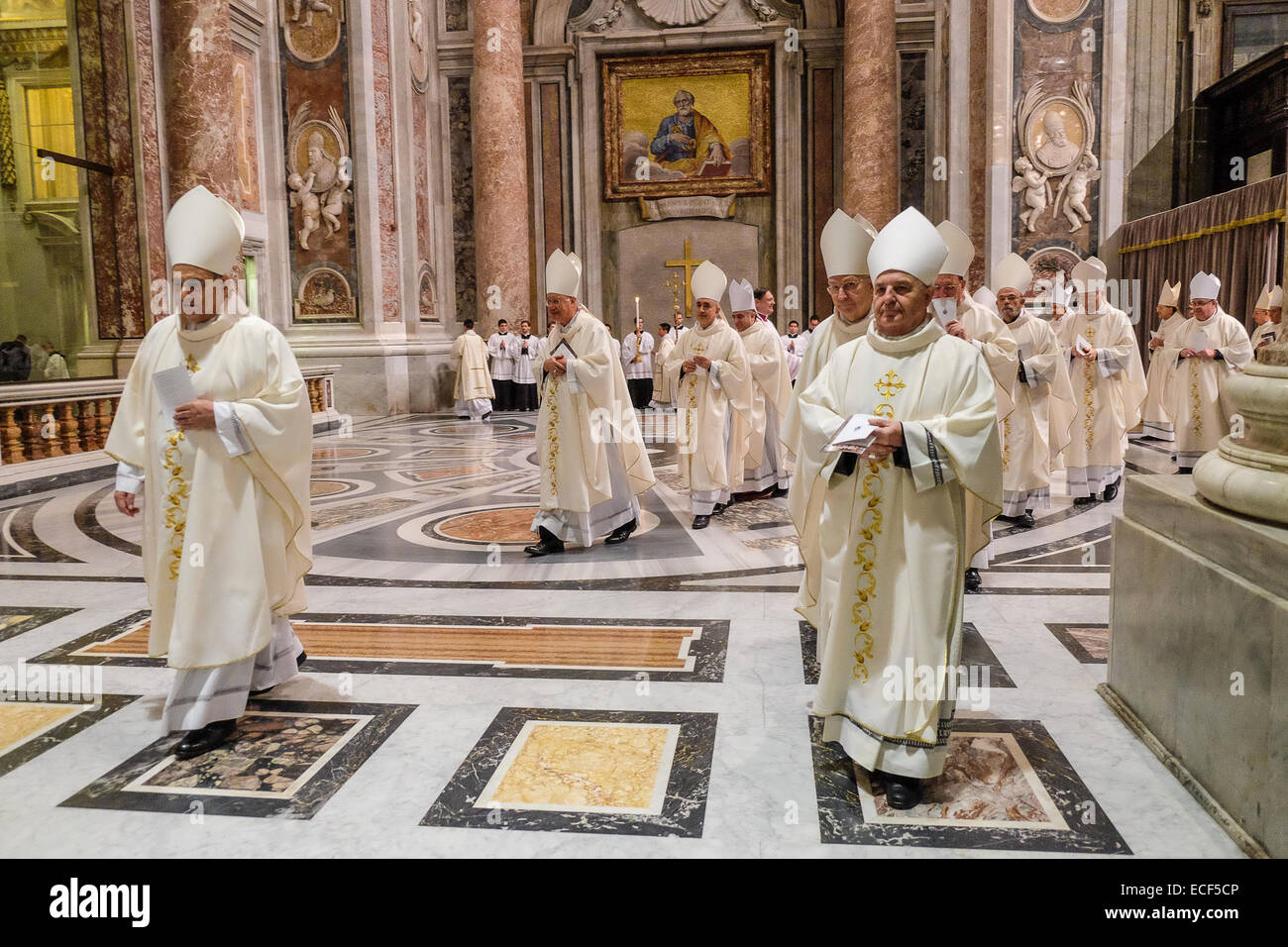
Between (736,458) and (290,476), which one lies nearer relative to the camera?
(290,476)

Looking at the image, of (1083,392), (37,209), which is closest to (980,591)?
(1083,392)

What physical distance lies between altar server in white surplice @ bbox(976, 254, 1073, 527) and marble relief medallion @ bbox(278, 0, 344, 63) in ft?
35.6

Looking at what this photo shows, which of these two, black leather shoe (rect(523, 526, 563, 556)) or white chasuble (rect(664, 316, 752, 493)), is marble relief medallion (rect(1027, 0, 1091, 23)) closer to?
white chasuble (rect(664, 316, 752, 493))

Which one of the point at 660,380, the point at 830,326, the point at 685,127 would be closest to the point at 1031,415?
the point at 830,326

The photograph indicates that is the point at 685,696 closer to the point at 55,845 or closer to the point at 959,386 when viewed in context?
the point at 959,386

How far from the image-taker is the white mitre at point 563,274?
625cm

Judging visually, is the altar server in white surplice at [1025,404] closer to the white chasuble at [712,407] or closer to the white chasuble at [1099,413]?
the white chasuble at [1099,413]

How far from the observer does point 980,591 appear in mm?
5141

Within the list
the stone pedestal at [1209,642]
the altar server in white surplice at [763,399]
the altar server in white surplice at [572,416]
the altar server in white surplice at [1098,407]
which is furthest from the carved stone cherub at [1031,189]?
the stone pedestal at [1209,642]

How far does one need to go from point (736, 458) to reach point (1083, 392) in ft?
9.73

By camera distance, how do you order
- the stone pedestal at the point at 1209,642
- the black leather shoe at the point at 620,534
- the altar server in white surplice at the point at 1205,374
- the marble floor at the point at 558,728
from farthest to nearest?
the altar server in white surplice at the point at 1205,374 → the black leather shoe at the point at 620,534 → the marble floor at the point at 558,728 → the stone pedestal at the point at 1209,642

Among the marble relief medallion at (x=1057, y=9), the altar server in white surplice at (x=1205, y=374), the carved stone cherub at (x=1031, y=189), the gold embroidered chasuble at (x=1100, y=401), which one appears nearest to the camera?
the gold embroidered chasuble at (x=1100, y=401)

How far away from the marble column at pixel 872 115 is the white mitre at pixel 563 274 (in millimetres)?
10026

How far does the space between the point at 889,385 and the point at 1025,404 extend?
473 centimetres
